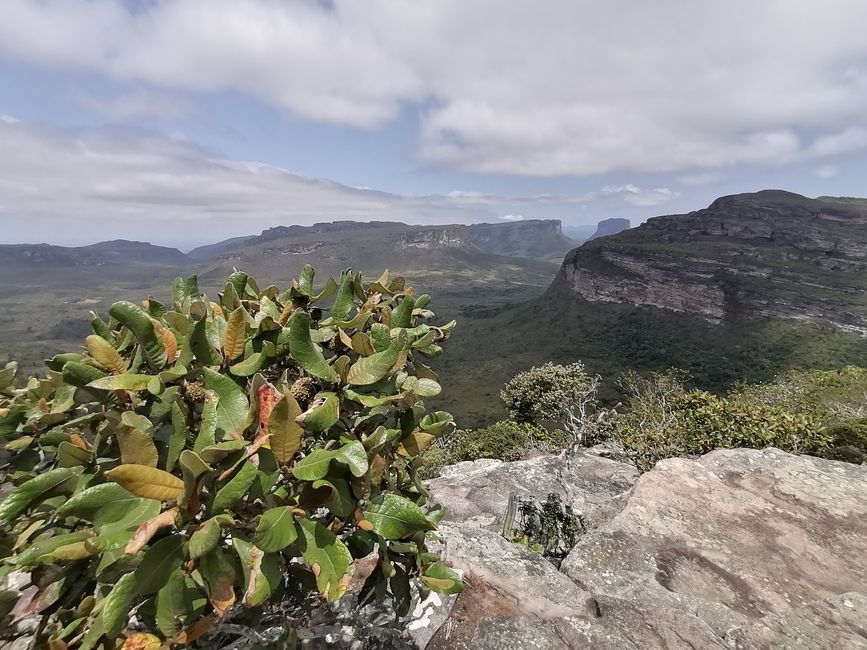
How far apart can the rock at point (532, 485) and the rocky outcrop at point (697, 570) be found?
7.84 ft

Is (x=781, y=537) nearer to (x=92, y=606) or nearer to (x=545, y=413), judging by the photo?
(x=92, y=606)

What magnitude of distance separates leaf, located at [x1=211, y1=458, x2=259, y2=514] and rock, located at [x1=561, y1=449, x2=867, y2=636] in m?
5.07

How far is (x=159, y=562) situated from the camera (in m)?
1.40

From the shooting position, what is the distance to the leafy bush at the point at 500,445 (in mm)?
21438

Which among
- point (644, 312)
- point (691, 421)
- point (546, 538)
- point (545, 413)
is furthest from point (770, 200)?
point (546, 538)

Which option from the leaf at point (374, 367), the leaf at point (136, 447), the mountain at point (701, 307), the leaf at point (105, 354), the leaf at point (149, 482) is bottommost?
the mountain at point (701, 307)

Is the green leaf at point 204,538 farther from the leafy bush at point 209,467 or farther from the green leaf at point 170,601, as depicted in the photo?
the green leaf at point 170,601

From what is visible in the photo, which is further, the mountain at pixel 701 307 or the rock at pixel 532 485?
the mountain at pixel 701 307

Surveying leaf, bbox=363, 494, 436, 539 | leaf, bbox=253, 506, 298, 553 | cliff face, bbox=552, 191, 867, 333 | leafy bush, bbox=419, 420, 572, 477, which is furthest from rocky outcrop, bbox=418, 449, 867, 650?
cliff face, bbox=552, 191, 867, 333

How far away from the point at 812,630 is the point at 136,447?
20.2ft

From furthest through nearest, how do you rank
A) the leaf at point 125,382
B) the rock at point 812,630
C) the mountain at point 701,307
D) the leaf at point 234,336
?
the mountain at point 701,307
the rock at point 812,630
the leaf at point 234,336
the leaf at point 125,382

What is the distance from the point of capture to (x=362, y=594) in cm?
239

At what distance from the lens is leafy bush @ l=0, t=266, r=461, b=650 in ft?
4.55

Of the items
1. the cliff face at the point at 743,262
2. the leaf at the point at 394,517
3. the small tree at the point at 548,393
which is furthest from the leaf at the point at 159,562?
the cliff face at the point at 743,262
